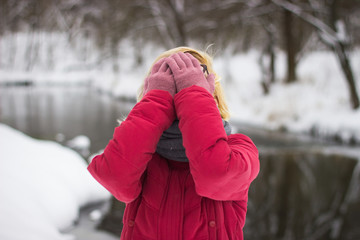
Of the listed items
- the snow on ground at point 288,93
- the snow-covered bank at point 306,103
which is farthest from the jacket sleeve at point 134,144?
the snow-covered bank at point 306,103

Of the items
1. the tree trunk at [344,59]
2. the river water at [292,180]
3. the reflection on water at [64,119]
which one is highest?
the tree trunk at [344,59]

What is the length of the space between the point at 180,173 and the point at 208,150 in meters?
0.21

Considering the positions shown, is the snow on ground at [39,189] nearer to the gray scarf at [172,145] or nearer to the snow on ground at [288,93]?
the snow on ground at [288,93]

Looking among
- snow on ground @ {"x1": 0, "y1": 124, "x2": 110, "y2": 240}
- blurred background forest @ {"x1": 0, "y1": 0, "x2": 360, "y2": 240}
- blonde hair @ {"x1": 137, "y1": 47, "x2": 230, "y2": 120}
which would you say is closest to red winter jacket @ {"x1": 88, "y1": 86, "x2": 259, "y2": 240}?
blonde hair @ {"x1": 137, "y1": 47, "x2": 230, "y2": 120}

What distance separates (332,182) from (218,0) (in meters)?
Result: 9.97

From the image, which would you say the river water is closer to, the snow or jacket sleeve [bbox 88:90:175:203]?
the snow

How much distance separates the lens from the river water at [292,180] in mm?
4438

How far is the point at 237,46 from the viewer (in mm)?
24297

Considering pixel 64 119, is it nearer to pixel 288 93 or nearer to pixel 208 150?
pixel 288 93

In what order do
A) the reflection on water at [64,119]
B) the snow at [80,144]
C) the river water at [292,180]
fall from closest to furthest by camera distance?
the river water at [292,180] → the snow at [80,144] → the reflection on water at [64,119]

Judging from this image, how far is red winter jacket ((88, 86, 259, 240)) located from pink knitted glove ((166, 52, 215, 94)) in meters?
0.04

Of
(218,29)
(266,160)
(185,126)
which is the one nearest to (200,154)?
(185,126)

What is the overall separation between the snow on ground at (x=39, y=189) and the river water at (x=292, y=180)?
1.46 metres

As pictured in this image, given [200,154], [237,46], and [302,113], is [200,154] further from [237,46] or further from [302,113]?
[237,46]
